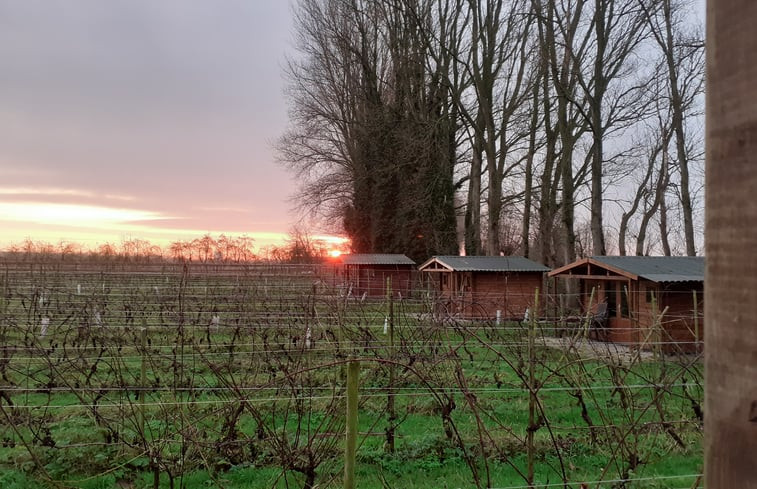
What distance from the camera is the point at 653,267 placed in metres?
16.0

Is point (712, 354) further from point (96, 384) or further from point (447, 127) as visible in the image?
point (447, 127)

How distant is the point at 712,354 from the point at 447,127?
30.2 metres

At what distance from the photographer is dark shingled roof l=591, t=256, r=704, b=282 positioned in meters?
14.5

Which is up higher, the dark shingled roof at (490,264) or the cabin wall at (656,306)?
the dark shingled roof at (490,264)

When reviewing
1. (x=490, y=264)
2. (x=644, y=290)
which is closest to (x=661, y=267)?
(x=644, y=290)

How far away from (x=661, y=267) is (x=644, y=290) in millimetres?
1766

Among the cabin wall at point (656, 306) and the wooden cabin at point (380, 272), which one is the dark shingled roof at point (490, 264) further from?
the wooden cabin at point (380, 272)

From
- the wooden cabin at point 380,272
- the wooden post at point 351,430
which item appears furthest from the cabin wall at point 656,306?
the wooden cabin at point 380,272

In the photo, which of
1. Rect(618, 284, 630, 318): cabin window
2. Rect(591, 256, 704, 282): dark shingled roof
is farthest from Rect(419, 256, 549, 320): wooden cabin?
Rect(591, 256, 704, 282): dark shingled roof

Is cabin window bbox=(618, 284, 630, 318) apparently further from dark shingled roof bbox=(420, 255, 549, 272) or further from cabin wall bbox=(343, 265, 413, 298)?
cabin wall bbox=(343, 265, 413, 298)

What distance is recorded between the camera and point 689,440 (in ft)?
22.7

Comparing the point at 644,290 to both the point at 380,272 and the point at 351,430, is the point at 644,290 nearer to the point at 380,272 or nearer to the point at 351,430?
the point at 351,430

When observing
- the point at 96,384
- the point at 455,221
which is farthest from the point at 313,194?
the point at 96,384

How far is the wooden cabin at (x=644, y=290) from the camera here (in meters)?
→ 14.3
